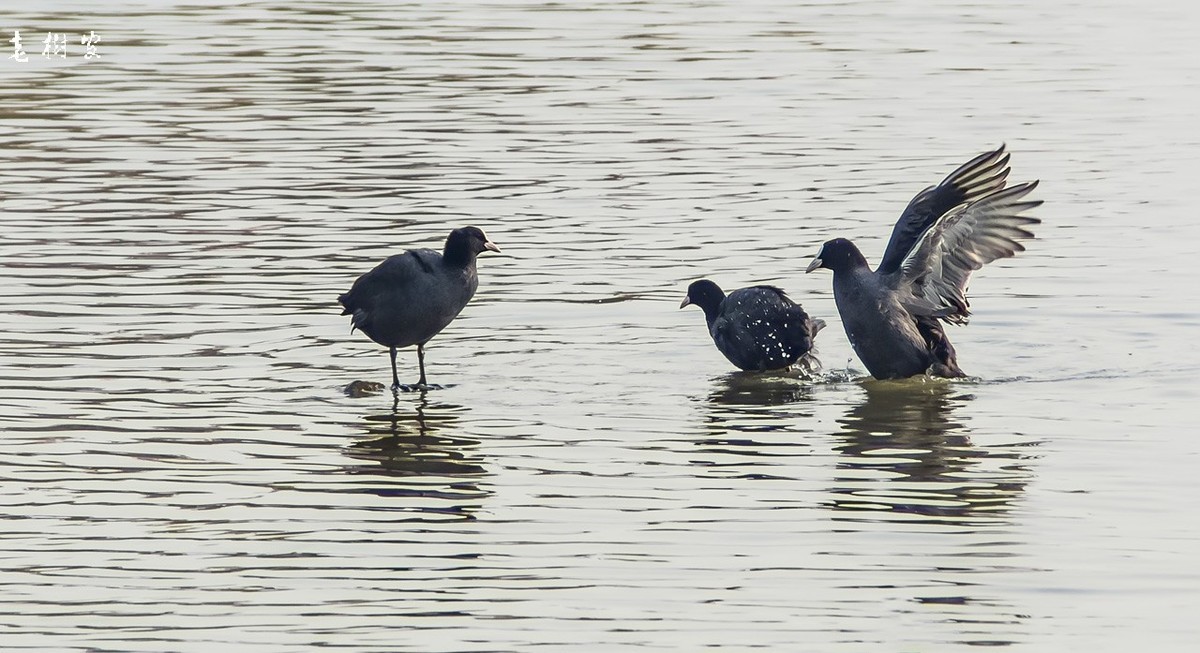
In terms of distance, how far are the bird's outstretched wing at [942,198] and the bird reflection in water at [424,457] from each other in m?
2.90

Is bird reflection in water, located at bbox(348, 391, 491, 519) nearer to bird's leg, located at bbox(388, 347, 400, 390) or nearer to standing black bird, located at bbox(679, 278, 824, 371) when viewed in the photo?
bird's leg, located at bbox(388, 347, 400, 390)

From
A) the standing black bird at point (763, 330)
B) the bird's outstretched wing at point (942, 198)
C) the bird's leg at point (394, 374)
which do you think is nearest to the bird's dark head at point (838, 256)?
the bird's outstretched wing at point (942, 198)

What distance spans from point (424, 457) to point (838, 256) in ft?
10.9

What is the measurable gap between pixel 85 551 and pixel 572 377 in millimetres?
4165

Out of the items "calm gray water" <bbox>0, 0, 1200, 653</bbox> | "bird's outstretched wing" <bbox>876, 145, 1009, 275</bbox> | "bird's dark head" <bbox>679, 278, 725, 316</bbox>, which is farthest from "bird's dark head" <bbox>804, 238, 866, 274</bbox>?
"bird's dark head" <bbox>679, 278, 725, 316</bbox>

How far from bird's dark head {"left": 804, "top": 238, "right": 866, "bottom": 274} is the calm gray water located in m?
0.67

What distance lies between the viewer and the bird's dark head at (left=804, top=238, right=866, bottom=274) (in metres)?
12.0

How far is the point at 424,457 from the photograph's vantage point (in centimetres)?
977

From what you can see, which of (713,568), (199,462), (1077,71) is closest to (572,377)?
(199,462)

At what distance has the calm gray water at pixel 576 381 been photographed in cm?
726

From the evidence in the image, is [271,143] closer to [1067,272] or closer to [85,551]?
[1067,272]

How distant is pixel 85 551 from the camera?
7.88 meters

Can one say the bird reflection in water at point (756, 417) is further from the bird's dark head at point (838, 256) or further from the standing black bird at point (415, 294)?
the standing black bird at point (415, 294)

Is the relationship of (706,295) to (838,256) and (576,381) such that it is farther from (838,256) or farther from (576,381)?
(576,381)
